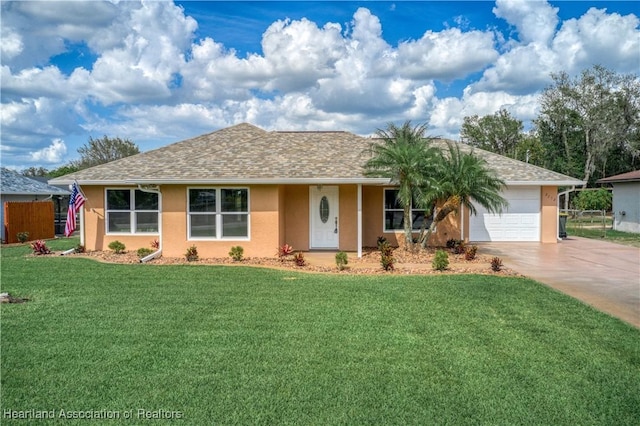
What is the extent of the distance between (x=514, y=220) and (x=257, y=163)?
1092 centimetres

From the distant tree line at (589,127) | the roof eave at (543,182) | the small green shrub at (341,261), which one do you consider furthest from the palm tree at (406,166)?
the distant tree line at (589,127)

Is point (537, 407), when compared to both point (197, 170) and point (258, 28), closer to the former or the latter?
point (197, 170)

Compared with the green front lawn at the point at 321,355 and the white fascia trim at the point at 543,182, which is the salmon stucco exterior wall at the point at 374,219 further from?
the green front lawn at the point at 321,355

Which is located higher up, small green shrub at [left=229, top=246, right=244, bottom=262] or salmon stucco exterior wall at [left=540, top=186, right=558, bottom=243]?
salmon stucco exterior wall at [left=540, top=186, right=558, bottom=243]

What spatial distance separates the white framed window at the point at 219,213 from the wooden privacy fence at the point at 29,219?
11184 millimetres

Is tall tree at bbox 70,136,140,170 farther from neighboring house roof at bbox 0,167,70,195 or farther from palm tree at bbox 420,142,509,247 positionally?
palm tree at bbox 420,142,509,247

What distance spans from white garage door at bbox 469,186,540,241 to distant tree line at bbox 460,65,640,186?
88.7 feet

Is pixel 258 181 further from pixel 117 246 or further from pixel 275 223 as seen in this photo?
pixel 117 246

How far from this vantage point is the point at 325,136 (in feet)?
69.4

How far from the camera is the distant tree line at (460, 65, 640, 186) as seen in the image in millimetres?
45188

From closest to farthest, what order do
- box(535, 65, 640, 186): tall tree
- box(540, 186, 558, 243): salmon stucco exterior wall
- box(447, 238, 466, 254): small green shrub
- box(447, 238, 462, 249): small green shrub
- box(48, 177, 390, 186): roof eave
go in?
box(48, 177, 390, 186): roof eave, box(447, 238, 466, 254): small green shrub, box(447, 238, 462, 249): small green shrub, box(540, 186, 558, 243): salmon stucco exterior wall, box(535, 65, 640, 186): tall tree

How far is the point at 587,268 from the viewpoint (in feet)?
41.9

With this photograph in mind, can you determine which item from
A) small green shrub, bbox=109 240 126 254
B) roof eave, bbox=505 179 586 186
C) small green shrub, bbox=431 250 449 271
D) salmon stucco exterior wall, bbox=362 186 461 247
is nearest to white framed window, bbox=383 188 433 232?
salmon stucco exterior wall, bbox=362 186 461 247

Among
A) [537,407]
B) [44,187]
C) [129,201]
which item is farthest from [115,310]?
[44,187]
